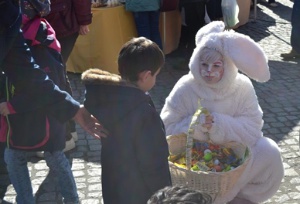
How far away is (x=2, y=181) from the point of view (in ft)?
13.0

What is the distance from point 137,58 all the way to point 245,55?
1.00 meters

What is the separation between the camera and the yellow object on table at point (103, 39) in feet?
20.5

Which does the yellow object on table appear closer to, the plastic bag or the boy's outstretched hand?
the plastic bag

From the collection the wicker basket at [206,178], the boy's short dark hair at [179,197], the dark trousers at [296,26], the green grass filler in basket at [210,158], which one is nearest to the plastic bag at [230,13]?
the green grass filler in basket at [210,158]

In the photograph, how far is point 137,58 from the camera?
250 centimetres

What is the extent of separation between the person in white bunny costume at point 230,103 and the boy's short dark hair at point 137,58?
78cm

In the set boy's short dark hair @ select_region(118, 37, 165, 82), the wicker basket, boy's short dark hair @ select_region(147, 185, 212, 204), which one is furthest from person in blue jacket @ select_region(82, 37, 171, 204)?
boy's short dark hair @ select_region(147, 185, 212, 204)

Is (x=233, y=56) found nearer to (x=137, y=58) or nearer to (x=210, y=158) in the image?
(x=210, y=158)

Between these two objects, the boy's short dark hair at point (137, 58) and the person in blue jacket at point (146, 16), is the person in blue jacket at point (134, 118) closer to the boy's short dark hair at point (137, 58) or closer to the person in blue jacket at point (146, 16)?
the boy's short dark hair at point (137, 58)

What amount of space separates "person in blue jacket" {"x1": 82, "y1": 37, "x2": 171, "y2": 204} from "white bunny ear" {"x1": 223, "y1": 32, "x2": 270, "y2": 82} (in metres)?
0.82

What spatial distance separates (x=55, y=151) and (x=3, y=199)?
83 centimetres

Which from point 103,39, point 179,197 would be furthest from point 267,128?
point 179,197

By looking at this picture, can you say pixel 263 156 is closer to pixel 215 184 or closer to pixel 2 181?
pixel 215 184

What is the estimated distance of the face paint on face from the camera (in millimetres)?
3262
